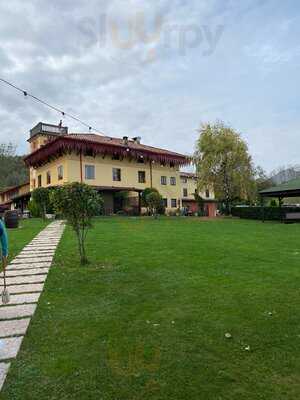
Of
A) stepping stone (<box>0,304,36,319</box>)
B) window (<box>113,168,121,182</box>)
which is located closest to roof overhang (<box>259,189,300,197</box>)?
window (<box>113,168,121,182</box>)

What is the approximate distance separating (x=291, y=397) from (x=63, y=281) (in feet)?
14.9

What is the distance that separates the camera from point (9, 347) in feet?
11.4

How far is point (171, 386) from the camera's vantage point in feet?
8.86

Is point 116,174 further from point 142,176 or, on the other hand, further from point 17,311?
point 17,311

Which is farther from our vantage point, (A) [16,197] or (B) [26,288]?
(A) [16,197]

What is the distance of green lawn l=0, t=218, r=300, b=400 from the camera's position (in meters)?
2.70

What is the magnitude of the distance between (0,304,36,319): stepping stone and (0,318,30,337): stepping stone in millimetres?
184

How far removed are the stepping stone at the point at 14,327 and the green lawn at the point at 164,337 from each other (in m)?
0.12

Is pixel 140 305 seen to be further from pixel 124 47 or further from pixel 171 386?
pixel 124 47

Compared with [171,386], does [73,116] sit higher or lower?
higher

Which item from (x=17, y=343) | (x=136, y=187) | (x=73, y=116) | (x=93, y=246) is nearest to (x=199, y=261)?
(x=93, y=246)

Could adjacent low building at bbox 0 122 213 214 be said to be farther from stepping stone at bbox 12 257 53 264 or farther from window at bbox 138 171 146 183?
stepping stone at bbox 12 257 53 264

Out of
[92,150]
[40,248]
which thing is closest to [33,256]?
[40,248]

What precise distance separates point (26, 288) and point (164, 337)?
316 cm
